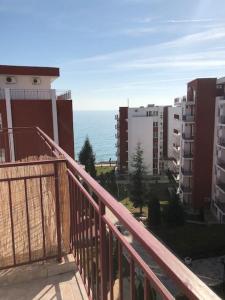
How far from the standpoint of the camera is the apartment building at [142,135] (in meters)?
31.2

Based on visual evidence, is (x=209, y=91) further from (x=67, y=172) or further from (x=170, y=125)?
(x=67, y=172)

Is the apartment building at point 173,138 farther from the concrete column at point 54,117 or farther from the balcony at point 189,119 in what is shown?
the concrete column at point 54,117

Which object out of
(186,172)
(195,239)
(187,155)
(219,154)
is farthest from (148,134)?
(195,239)

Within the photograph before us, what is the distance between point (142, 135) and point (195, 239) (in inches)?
664

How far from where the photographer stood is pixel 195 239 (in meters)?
15.6

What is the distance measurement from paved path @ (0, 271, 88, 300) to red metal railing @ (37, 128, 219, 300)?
18 centimetres

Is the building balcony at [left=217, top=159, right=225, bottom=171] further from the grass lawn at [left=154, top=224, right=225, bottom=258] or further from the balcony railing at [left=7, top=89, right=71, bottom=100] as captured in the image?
the balcony railing at [left=7, top=89, right=71, bottom=100]

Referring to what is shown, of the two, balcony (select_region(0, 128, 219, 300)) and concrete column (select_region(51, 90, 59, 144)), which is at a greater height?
concrete column (select_region(51, 90, 59, 144))

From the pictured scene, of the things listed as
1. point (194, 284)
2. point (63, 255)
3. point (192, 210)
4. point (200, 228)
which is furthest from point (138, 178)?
point (194, 284)

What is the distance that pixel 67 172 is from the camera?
8.73 ft

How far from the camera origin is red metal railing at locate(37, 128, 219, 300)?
762mm

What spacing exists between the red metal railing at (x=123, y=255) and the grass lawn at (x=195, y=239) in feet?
42.0

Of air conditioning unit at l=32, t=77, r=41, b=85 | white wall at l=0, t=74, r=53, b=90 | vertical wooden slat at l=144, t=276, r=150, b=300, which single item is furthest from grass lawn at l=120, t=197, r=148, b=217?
vertical wooden slat at l=144, t=276, r=150, b=300

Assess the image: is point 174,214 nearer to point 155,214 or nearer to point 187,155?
point 155,214
